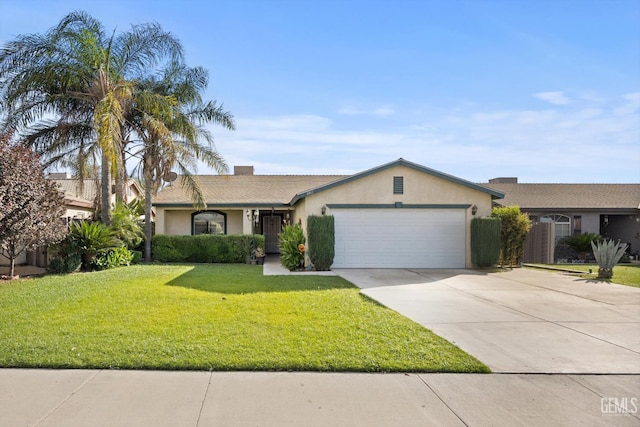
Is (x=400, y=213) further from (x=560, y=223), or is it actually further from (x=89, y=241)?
(x=560, y=223)

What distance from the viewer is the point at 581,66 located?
39.7 ft

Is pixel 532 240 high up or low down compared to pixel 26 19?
down

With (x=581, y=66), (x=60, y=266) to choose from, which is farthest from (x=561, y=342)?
(x=60, y=266)

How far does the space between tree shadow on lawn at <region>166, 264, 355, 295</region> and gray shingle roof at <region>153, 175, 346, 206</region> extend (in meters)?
6.64

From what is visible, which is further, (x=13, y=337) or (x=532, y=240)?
Answer: (x=532, y=240)

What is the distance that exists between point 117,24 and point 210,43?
4810 mm

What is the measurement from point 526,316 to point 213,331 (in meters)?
5.69

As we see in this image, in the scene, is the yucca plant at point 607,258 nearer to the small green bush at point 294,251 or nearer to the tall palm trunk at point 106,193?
the small green bush at point 294,251

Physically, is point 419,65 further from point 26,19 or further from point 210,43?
point 26,19

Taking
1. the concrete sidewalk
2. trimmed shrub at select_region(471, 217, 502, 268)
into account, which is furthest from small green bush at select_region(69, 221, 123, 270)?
trimmed shrub at select_region(471, 217, 502, 268)

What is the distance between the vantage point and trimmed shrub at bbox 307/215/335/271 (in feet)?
46.8

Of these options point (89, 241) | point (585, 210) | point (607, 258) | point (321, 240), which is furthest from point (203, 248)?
point (585, 210)

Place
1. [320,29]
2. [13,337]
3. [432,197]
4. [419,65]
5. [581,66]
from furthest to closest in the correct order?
1. [432,197]
2. [419,65]
3. [320,29]
4. [581,66]
5. [13,337]

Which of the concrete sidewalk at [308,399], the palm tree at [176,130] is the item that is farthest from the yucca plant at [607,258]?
the palm tree at [176,130]
